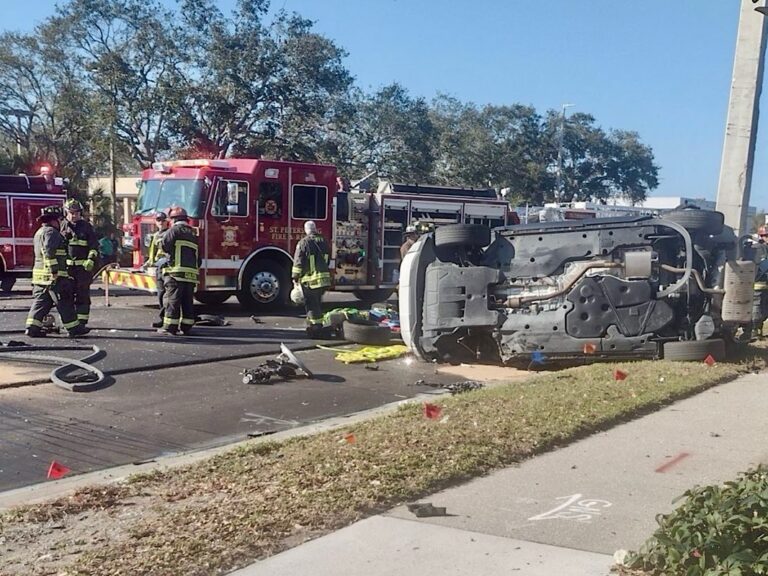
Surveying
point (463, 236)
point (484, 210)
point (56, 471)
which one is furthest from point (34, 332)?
point (484, 210)

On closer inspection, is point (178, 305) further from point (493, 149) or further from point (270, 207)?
point (493, 149)

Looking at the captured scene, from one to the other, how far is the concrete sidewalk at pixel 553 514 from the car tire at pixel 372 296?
38.4ft

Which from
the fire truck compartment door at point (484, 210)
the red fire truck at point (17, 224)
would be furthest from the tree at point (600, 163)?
the red fire truck at point (17, 224)

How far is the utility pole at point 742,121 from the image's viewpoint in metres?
8.56

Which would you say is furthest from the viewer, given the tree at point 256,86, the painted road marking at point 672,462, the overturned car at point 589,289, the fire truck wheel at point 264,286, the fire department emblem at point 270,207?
the tree at point 256,86

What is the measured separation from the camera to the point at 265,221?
50.2 feet

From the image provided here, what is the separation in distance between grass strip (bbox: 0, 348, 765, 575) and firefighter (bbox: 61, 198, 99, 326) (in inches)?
233

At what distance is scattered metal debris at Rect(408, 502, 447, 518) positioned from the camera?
4.49 m

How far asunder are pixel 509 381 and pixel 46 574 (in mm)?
5997

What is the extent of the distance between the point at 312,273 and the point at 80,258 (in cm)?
319

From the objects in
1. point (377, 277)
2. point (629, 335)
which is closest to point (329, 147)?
point (377, 277)

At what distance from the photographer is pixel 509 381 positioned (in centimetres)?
898

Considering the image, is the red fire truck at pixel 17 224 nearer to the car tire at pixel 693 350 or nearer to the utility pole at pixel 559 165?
the car tire at pixel 693 350

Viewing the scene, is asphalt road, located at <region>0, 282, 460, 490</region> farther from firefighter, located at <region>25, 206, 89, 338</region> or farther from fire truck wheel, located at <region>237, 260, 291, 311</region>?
fire truck wheel, located at <region>237, 260, 291, 311</region>
